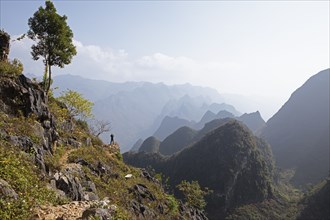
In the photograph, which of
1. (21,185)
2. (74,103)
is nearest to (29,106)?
(21,185)

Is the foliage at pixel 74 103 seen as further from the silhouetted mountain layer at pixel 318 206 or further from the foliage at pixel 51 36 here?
the silhouetted mountain layer at pixel 318 206

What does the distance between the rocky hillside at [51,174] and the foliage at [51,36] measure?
5.94 metres

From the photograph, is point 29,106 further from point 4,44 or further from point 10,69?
point 4,44

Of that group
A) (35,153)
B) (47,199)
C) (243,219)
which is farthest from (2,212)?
(243,219)

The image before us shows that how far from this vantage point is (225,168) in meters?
129

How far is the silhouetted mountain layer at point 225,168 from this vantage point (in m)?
123

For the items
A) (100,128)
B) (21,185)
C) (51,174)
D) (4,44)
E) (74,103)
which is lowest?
(51,174)

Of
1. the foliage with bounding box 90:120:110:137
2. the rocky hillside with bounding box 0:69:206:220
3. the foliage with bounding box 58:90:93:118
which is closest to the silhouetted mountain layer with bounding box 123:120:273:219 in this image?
the foliage with bounding box 90:120:110:137

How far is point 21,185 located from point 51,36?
2073 centimetres

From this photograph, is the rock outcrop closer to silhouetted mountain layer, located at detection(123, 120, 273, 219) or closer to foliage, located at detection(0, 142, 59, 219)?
foliage, located at detection(0, 142, 59, 219)

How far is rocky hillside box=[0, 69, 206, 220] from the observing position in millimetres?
13531

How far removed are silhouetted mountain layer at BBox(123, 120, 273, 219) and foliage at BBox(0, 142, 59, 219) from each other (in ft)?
344

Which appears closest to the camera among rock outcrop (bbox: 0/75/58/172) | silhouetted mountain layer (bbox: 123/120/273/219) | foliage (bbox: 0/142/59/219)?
foliage (bbox: 0/142/59/219)

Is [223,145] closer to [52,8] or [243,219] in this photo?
[243,219]
